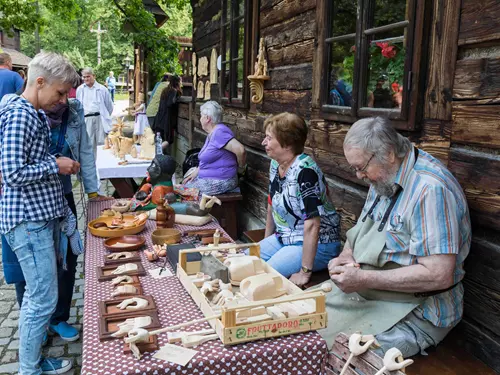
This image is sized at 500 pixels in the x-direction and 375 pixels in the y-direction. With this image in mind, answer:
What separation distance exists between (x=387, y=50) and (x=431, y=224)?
120 centimetres

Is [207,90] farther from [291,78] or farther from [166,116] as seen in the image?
[291,78]

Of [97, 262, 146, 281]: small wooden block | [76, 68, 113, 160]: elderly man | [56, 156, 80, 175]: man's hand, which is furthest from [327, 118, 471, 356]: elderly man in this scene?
[76, 68, 113, 160]: elderly man

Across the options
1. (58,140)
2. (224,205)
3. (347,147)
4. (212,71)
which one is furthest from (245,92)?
(347,147)

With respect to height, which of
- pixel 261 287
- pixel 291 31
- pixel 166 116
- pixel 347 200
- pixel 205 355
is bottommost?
pixel 205 355

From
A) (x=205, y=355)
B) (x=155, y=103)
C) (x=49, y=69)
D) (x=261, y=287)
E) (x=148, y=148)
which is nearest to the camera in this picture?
(x=205, y=355)

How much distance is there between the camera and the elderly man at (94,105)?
9.10 metres

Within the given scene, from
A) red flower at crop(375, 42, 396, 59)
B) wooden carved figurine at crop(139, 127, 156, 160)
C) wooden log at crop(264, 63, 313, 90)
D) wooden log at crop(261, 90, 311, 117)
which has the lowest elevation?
wooden carved figurine at crop(139, 127, 156, 160)

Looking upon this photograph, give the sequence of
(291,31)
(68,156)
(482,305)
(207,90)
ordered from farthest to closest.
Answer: (207,90)
(291,31)
(68,156)
(482,305)

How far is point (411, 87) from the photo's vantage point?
2414 millimetres

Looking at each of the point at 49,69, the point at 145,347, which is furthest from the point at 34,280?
the point at 145,347

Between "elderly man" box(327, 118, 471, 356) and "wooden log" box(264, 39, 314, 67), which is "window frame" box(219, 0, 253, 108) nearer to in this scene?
"wooden log" box(264, 39, 314, 67)

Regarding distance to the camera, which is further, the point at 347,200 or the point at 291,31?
the point at 291,31

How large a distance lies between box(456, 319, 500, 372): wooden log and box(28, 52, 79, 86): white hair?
239cm

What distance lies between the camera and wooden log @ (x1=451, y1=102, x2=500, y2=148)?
200 centimetres
